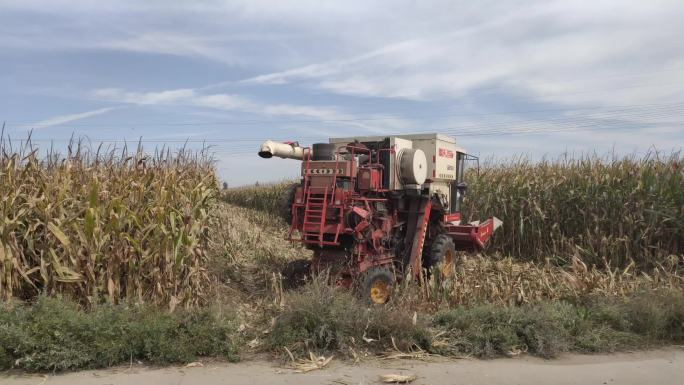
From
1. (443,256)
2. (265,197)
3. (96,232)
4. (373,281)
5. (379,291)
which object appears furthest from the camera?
(265,197)

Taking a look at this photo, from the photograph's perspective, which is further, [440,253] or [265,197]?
[265,197]

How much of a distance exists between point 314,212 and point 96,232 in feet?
9.40

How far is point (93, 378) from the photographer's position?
4.52 meters

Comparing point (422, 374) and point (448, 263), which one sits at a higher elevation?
point (448, 263)

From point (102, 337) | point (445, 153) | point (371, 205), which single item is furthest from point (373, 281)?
point (102, 337)

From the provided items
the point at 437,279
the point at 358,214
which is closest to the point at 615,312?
the point at 437,279

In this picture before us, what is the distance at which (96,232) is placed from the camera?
235 inches

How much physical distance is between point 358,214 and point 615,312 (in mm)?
3356

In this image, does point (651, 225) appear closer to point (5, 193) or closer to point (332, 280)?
point (332, 280)

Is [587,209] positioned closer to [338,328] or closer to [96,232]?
[338,328]

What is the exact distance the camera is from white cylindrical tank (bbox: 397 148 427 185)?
26.2 ft

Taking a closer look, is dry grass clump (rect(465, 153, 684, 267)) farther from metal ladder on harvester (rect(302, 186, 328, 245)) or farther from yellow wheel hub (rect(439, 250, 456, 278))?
metal ladder on harvester (rect(302, 186, 328, 245))

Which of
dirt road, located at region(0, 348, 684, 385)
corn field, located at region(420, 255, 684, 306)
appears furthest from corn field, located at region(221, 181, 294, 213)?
dirt road, located at region(0, 348, 684, 385)

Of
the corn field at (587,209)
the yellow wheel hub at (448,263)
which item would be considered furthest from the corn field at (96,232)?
the corn field at (587,209)
